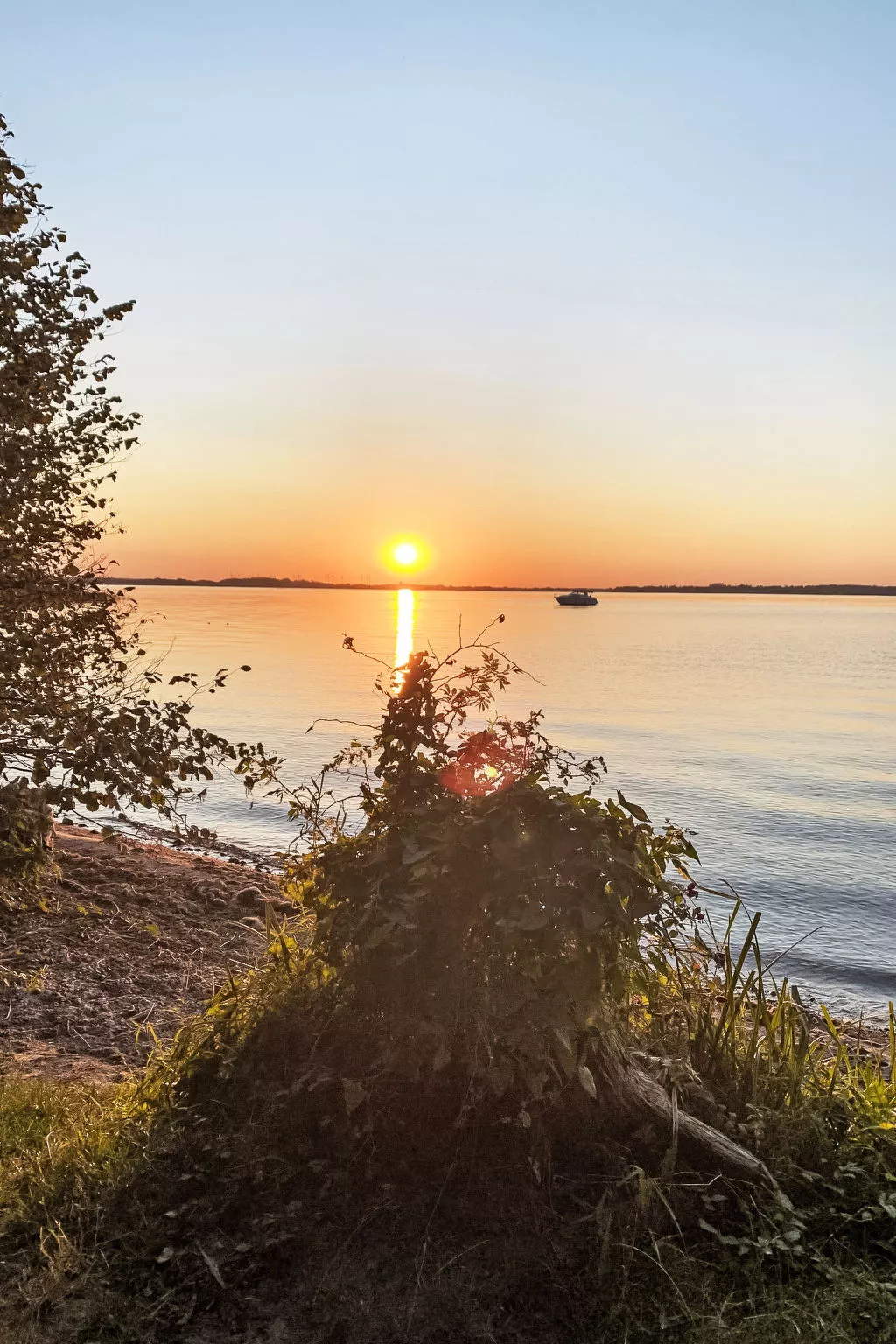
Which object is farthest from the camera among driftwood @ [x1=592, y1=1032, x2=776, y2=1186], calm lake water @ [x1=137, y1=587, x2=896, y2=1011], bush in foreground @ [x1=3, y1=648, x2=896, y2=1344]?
calm lake water @ [x1=137, y1=587, x2=896, y2=1011]

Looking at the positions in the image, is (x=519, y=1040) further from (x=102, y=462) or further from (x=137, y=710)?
(x=102, y=462)

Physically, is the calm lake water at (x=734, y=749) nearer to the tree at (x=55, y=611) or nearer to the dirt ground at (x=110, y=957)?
the dirt ground at (x=110, y=957)

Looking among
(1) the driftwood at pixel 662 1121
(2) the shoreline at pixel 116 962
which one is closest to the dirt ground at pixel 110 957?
(2) the shoreline at pixel 116 962

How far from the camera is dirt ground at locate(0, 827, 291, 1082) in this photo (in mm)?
6449

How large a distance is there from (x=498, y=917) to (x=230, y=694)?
36.6m

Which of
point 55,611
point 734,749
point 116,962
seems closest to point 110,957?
point 116,962

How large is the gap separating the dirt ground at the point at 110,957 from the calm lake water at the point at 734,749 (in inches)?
214

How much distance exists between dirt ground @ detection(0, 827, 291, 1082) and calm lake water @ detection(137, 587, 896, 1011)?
17.8 feet

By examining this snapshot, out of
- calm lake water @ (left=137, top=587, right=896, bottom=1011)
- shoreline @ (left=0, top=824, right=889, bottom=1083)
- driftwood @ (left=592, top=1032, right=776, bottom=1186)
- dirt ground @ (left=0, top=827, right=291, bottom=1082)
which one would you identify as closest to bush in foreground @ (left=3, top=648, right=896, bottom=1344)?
driftwood @ (left=592, top=1032, right=776, bottom=1186)

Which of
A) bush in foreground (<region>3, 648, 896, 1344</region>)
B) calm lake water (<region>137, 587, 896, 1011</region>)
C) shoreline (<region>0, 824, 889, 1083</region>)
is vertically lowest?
calm lake water (<region>137, 587, 896, 1011</region>)

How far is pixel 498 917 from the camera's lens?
4.00 m

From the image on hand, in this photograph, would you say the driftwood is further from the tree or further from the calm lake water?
the calm lake water

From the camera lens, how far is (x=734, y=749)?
92.6 ft

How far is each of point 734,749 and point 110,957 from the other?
23043 millimetres
